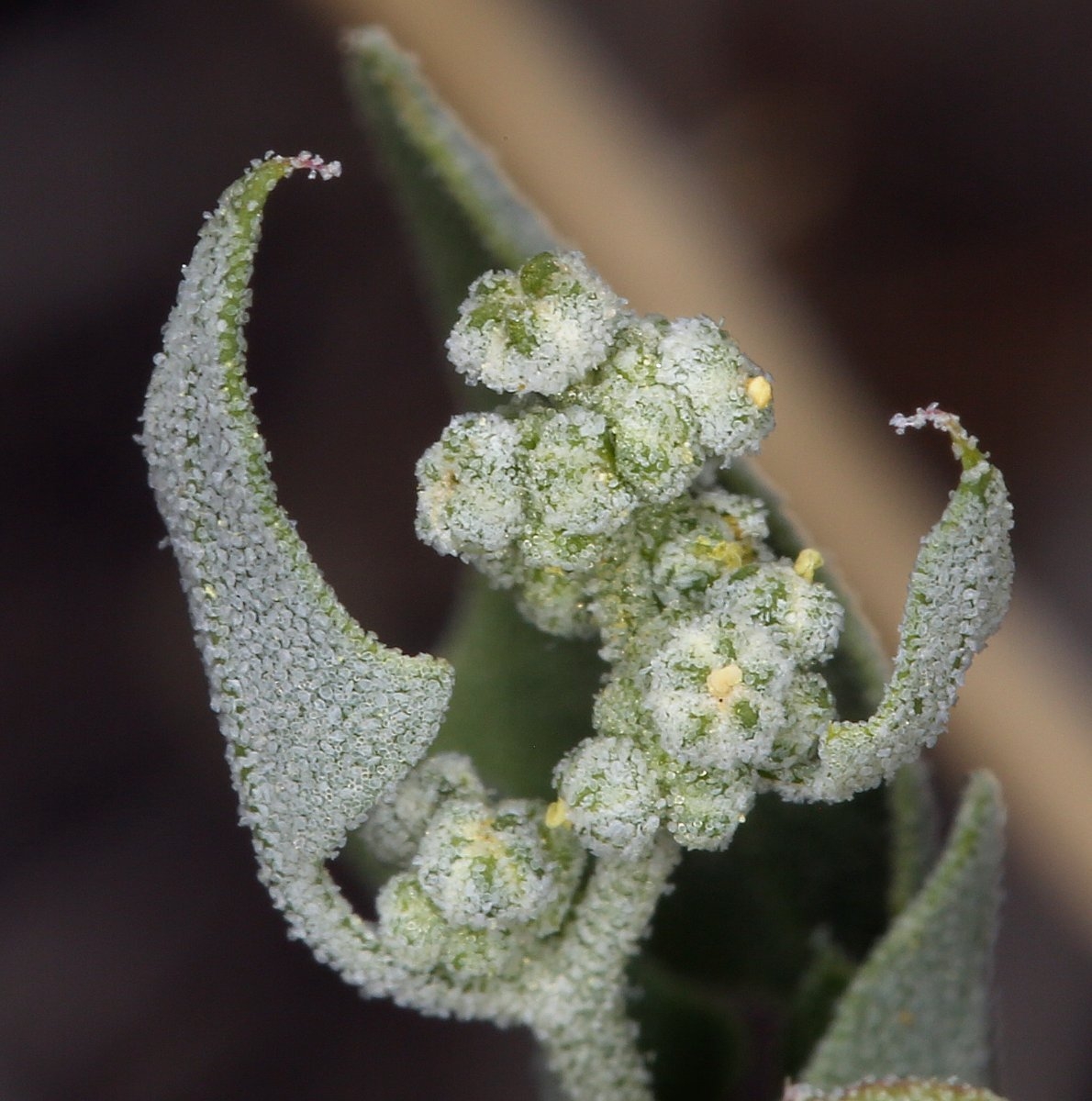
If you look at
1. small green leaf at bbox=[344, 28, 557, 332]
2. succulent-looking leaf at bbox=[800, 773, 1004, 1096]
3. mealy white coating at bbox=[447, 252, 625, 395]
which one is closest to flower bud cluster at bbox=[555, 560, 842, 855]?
mealy white coating at bbox=[447, 252, 625, 395]

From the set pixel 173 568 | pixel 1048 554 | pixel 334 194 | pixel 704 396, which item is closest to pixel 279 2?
pixel 334 194

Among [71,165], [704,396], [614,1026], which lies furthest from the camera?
[71,165]

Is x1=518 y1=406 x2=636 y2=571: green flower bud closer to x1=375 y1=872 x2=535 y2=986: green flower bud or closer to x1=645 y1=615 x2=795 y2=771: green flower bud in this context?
x1=645 y1=615 x2=795 y2=771: green flower bud

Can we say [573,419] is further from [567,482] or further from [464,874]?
[464,874]

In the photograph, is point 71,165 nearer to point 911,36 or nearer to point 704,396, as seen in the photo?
point 911,36

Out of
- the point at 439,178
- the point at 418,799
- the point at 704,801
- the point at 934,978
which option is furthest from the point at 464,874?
the point at 439,178

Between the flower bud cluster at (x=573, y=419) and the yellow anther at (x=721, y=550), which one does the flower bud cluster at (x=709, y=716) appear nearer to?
the yellow anther at (x=721, y=550)

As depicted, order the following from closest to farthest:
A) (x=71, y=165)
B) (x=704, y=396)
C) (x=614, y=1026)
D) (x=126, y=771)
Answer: (x=704, y=396) < (x=614, y=1026) < (x=126, y=771) < (x=71, y=165)

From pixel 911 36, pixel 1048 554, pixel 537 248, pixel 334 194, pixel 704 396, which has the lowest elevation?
pixel 704 396
